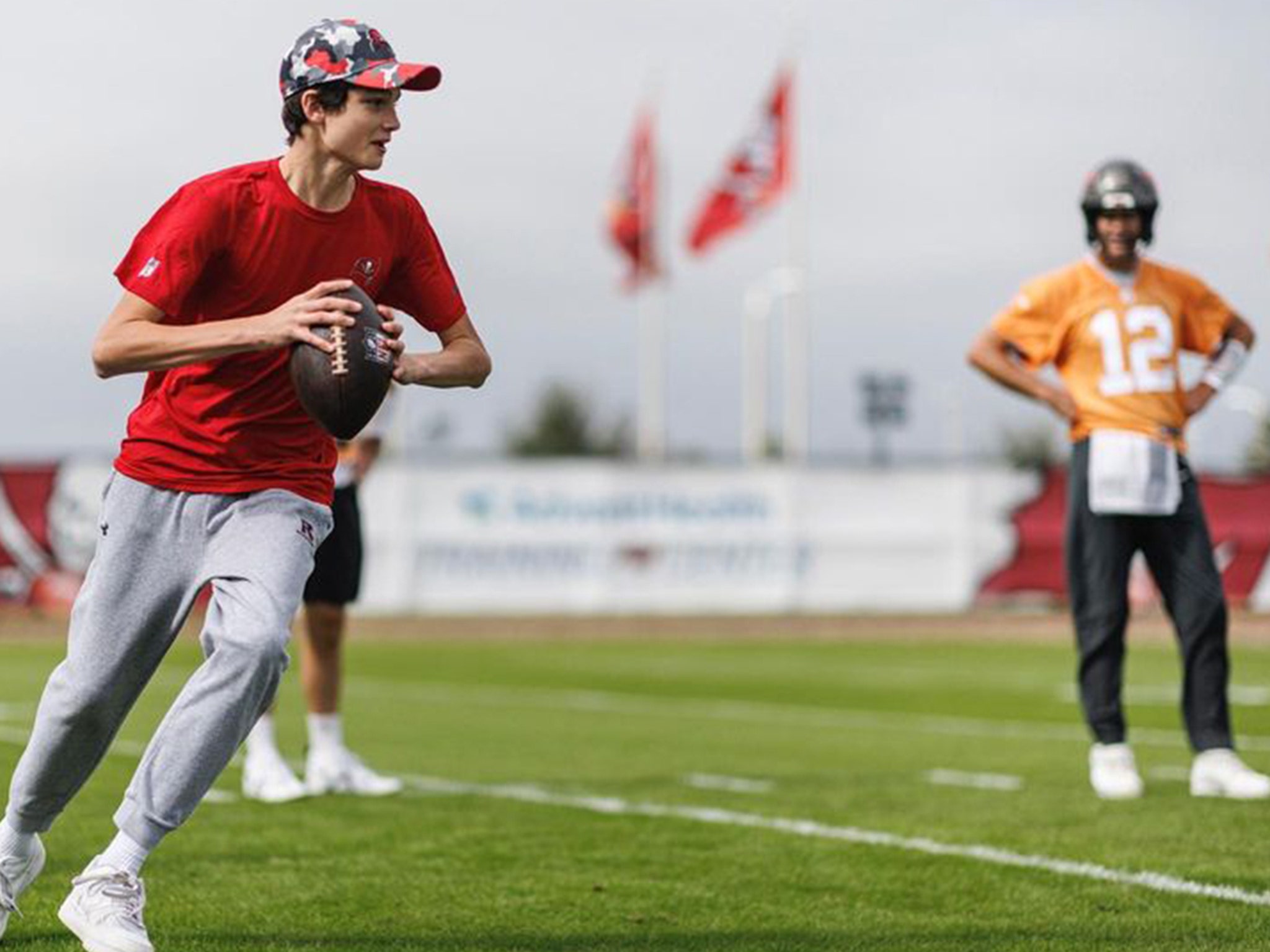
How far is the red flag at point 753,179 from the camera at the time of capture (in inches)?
1367

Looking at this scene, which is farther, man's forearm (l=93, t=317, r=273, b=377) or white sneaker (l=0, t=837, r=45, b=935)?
white sneaker (l=0, t=837, r=45, b=935)

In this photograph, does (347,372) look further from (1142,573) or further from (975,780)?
(1142,573)

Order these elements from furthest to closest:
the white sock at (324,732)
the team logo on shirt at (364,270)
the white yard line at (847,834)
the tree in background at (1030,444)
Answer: the tree in background at (1030,444) → the white sock at (324,732) → the white yard line at (847,834) → the team logo on shirt at (364,270)

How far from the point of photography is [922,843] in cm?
693

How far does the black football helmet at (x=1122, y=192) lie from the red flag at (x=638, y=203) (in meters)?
30.8

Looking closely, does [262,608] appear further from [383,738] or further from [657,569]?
[657,569]

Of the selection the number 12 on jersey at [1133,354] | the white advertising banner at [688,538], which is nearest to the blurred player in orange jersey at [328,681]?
the number 12 on jersey at [1133,354]

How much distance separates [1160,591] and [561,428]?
253 feet

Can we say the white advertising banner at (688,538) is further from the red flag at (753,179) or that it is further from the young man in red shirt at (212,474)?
the young man in red shirt at (212,474)

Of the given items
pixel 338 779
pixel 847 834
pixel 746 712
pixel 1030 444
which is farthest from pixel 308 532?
pixel 1030 444

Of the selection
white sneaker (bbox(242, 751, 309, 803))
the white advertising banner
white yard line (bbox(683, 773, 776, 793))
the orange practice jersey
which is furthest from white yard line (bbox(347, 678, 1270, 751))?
the white advertising banner

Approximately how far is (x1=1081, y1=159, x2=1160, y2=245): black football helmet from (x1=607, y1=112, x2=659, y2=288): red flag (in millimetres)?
30796

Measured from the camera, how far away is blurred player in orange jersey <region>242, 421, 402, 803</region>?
851 centimetres

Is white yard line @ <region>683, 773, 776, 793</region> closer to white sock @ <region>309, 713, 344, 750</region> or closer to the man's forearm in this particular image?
white sock @ <region>309, 713, 344, 750</region>
